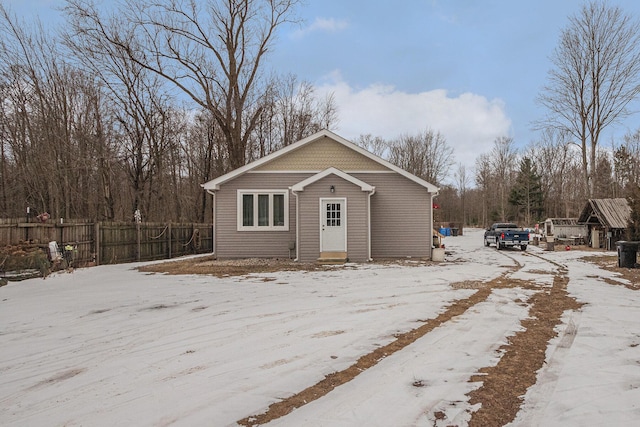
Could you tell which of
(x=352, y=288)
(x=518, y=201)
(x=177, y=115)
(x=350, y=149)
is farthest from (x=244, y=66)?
(x=518, y=201)

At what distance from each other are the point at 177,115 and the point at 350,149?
14875 mm

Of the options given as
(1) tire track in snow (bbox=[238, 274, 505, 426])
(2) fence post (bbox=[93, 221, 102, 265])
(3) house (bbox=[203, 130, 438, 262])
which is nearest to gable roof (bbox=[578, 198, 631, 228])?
(3) house (bbox=[203, 130, 438, 262])

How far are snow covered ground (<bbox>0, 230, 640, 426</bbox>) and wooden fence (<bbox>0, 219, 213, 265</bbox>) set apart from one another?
2.85m

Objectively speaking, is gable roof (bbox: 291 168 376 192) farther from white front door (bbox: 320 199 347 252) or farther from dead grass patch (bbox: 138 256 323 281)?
dead grass patch (bbox: 138 256 323 281)

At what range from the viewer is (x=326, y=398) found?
128 inches

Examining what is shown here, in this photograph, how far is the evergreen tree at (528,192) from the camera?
49.6 metres

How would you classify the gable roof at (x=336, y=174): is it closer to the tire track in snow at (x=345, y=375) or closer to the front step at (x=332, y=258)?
the front step at (x=332, y=258)

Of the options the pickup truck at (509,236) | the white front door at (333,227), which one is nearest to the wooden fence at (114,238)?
the white front door at (333,227)

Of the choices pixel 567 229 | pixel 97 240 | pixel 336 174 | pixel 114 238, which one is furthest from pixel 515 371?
pixel 567 229

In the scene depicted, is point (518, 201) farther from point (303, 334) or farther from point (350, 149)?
point (303, 334)

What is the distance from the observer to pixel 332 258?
1384 centimetres

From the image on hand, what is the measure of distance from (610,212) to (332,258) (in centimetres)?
1574

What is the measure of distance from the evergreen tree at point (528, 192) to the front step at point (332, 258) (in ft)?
139

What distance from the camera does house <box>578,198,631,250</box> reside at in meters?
19.5
